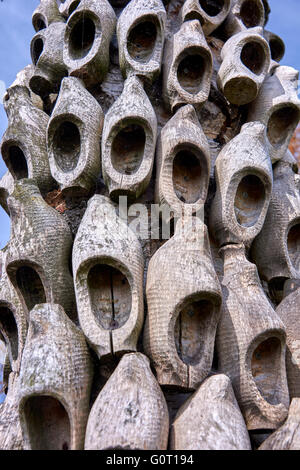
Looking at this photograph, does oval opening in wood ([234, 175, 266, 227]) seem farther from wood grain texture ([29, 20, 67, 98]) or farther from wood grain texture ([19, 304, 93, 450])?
wood grain texture ([29, 20, 67, 98])

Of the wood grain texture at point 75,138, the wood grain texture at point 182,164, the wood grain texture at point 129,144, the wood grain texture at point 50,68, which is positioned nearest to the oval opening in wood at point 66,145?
the wood grain texture at point 75,138

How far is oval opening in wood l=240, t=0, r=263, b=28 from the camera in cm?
195

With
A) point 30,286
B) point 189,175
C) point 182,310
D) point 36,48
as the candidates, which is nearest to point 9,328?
point 30,286

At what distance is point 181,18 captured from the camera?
1729 mm

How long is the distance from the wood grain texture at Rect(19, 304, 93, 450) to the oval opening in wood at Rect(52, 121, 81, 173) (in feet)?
1.45

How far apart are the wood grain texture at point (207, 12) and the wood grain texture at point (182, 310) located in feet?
2.84

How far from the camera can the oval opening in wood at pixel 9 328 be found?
133 centimetres

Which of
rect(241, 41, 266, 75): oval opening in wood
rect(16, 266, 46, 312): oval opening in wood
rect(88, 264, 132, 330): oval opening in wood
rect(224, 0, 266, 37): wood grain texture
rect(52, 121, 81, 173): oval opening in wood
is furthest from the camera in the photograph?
rect(224, 0, 266, 37): wood grain texture

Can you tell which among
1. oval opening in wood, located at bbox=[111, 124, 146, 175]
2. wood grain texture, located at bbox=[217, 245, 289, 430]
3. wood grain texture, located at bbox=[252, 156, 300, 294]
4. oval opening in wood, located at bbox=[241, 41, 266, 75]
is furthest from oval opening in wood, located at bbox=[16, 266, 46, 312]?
oval opening in wood, located at bbox=[241, 41, 266, 75]

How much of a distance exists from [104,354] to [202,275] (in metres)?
0.26

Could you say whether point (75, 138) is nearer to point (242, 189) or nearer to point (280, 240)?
point (242, 189)

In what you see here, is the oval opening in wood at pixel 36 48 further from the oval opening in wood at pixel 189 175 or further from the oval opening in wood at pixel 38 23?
the oval opening in wood at pixel 189 175

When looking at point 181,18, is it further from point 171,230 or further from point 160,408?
point 160,408
